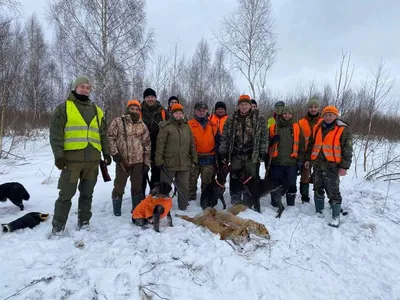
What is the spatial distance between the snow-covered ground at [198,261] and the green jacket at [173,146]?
0.93 meters

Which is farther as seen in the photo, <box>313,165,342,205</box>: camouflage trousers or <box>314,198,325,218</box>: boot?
<box>314,198,325,218</box>: boot

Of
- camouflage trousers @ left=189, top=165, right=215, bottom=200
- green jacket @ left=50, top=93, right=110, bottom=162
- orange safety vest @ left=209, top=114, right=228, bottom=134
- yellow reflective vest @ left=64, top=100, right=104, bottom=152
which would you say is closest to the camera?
green jacket @ left=50, top=93, right=110, bottom=162

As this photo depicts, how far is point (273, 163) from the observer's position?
17.0ft

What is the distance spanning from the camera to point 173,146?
4602mm

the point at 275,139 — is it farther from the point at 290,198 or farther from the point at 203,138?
the point at 203,138

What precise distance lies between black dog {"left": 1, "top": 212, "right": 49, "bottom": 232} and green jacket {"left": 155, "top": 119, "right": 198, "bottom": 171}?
6.20 ft

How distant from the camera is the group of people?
3455 millimetres

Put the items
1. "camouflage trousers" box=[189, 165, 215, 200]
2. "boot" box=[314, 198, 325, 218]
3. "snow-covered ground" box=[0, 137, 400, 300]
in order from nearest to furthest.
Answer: "snow-covered ground" box=[0, 137, 400, 300] → "boot" box=[314, 198, 325, 218] → "camouflage trousers" box=[189, 165, 215, 200]

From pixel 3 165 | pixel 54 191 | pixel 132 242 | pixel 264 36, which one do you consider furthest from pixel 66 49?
pixel 132 242

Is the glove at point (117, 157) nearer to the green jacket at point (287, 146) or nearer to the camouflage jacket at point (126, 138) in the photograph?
the camouflage jacket at point (126, 138)

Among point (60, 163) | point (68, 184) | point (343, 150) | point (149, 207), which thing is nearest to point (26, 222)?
point (68, 184)

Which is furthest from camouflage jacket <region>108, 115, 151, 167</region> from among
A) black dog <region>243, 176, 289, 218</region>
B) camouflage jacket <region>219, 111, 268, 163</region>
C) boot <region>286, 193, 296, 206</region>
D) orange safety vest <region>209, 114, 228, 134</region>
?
boot <region>286, 193, 296, 206</region>

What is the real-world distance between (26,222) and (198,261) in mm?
2439

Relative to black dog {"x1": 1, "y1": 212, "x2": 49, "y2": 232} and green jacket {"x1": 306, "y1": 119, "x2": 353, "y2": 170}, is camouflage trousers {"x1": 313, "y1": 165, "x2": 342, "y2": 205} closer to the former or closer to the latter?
green jacket {"x1": 306, "y1": 119, "x2": 353, "y2": 170}
